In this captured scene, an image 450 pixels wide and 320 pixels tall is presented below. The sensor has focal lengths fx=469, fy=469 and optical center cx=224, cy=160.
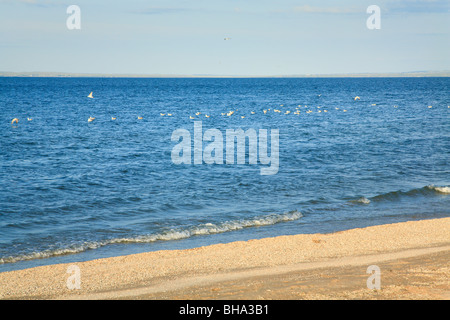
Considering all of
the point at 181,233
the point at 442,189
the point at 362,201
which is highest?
the point at 442,189

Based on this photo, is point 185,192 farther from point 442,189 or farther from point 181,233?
point 442,189

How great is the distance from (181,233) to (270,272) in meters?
5.21

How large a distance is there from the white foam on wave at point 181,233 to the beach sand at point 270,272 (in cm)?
175

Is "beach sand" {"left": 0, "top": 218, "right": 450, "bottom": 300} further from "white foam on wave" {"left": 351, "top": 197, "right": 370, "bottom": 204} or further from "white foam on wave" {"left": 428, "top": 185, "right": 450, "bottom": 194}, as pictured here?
"white foam on wave" {"left": 428, "top": 185, "right": 450, "bottom": 194}

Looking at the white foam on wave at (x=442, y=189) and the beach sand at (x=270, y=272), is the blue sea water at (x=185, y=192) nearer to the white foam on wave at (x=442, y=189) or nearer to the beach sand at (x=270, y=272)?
the white foam on wave at (x=442, y=189)

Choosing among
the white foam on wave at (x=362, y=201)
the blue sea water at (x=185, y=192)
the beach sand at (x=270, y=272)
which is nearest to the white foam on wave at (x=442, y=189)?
the blue sea water at (x=185, y=192)

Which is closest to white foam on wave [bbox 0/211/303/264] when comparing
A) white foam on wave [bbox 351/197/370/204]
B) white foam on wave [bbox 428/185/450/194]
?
white foam on wave [bbox 351/197/370/204]

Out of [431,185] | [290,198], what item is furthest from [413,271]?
[431,185]

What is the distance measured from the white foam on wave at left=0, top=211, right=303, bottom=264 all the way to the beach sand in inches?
69.0

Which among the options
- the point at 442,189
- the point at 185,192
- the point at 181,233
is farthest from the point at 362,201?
the point at 181,233

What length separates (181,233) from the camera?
15289 mm

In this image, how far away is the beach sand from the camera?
9.23 meters

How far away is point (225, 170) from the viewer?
81.6ft
